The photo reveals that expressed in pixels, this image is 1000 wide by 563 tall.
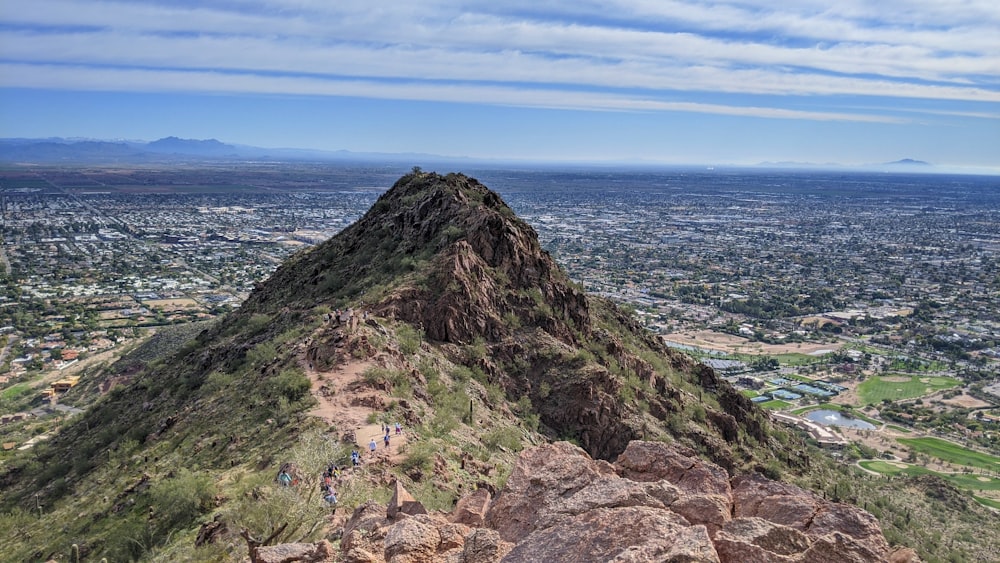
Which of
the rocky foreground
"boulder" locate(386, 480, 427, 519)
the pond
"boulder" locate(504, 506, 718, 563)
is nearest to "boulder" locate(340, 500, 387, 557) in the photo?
the rocky foreground

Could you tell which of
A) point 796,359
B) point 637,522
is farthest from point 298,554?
point 796,359

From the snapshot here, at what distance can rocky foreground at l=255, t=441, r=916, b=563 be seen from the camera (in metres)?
9.75

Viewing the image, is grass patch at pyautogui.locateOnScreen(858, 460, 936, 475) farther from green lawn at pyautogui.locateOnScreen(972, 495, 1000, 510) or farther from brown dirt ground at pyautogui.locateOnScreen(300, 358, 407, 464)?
brown dirt ground at pyautogui.locateOnScreen(300, 358, 407, 464)

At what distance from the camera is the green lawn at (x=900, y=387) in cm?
8144

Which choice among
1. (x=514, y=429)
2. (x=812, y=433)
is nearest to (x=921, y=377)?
(x=812, y=433)

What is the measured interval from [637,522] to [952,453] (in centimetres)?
7135

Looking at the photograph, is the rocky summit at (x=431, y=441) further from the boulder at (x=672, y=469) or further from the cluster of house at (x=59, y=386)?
the cluster of house at (x=59, y=386)

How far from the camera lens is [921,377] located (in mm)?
90125

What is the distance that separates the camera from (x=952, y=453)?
6475 centimetres

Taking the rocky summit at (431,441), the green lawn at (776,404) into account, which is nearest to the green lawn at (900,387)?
the green lawn at (776,404)

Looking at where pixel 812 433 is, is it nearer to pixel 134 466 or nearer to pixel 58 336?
pixel 134 466

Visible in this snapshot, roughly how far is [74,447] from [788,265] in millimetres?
182980

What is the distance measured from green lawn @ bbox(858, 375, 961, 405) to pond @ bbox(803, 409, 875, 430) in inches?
290

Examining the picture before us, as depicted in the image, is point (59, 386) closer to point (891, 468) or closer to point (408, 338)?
point (408, 338)
